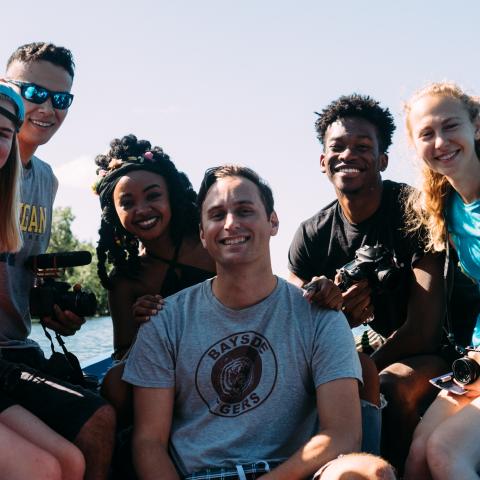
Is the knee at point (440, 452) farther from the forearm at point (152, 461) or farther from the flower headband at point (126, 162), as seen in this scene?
the flower headband at point (126, 162)

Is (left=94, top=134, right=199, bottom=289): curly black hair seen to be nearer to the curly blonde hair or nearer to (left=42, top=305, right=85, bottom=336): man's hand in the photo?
(left=42, top=305, right=85, bottom=336): man's hand

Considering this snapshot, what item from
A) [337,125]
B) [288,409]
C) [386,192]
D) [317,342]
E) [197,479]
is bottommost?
[197,479]

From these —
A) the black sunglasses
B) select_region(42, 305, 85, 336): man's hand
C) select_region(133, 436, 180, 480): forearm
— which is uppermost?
the black sunglasses

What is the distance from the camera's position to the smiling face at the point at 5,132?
285cm

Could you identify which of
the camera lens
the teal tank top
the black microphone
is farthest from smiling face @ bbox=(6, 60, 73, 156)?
the camera lens

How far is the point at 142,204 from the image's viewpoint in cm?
365

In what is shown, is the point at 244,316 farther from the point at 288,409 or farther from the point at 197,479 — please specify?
the point at 197,479

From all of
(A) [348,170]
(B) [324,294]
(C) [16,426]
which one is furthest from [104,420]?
(A) [348,170]

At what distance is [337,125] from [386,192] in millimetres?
497

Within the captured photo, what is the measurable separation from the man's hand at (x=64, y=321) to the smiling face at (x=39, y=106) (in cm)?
104

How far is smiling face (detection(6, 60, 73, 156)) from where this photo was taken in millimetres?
3783

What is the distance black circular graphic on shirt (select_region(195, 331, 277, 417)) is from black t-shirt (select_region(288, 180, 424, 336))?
1.02m

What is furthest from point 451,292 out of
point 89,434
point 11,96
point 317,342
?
point 11,96

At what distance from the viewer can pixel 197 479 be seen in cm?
252
